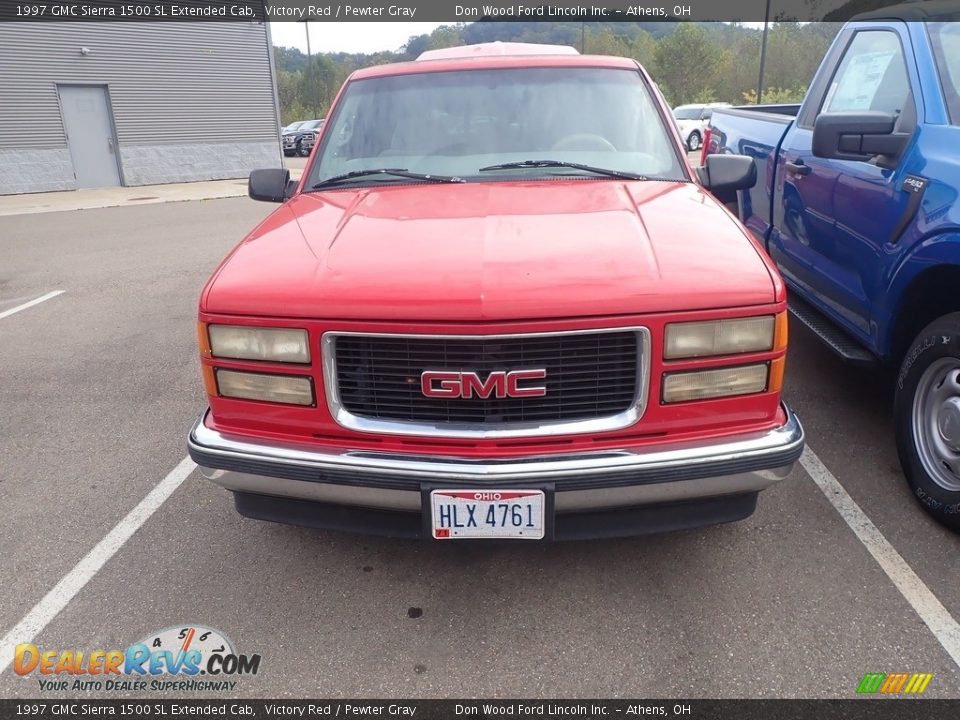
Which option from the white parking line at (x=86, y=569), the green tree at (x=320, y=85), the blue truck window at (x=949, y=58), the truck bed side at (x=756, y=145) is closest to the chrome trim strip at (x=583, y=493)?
the white parking line at (x=86, y=569)

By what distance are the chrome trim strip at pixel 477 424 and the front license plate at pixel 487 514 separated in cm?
18

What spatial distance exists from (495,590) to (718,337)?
118 cm

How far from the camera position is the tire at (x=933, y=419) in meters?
2.74

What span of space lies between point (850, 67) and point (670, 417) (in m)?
2.95

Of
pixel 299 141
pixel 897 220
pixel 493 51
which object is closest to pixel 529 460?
pixel 897 220

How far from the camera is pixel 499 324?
2.06 meters

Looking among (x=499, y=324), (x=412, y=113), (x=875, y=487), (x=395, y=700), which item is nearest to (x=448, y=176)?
(x=412, y=113)

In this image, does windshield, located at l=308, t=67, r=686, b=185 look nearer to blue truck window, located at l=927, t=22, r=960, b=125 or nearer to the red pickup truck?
the red pickup truck

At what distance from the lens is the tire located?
2738mm

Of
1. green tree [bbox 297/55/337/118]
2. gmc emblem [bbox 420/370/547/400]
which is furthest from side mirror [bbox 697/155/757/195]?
green tree [bbox 297/55/337/118]

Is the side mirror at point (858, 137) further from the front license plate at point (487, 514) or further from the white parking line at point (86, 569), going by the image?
the white parking line at point (86, 569)

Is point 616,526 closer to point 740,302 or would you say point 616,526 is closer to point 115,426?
point 740,302

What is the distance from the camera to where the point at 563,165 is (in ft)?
10.4

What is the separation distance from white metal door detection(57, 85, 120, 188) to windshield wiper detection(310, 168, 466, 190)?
692 inches
